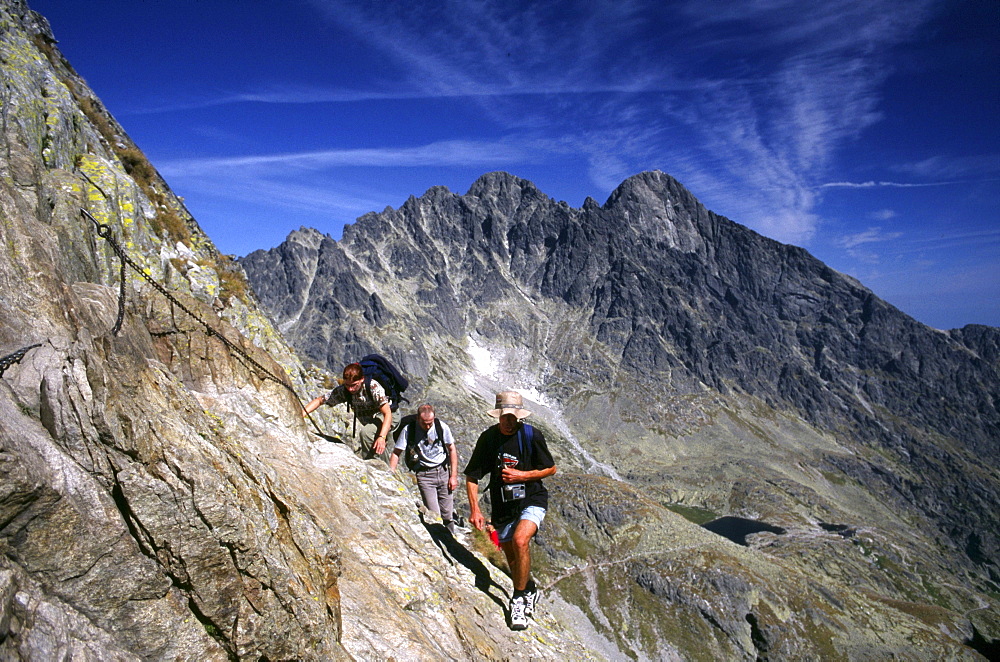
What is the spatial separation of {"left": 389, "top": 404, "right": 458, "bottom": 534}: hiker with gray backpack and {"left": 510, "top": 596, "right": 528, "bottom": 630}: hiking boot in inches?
126

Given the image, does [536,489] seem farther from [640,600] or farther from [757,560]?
[757,560]

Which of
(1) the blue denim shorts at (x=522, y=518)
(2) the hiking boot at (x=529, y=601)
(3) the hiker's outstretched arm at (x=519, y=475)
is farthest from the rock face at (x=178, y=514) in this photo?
(3) the hiker's outstretched arm at (x=519, y=475)

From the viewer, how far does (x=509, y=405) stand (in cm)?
1035

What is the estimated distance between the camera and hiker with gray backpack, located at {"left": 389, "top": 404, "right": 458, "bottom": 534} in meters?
12.9

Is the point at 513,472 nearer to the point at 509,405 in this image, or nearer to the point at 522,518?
the point at 522,518

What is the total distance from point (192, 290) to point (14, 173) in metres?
9.20

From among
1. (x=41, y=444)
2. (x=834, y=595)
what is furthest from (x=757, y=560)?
(x=41, y=444)

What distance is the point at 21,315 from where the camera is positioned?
6.83 metres

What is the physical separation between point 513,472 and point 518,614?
363cm

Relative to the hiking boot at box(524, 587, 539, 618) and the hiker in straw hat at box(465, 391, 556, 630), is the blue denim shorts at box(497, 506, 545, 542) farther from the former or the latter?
the hiking boot at box(524, 587, 539, 618)

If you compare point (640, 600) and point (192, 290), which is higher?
point (192, 290)

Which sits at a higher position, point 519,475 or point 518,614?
point 519,475

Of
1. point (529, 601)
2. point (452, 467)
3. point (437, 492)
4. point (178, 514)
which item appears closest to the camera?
point (178, 514)

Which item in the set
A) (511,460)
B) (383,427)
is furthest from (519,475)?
(383,427)
